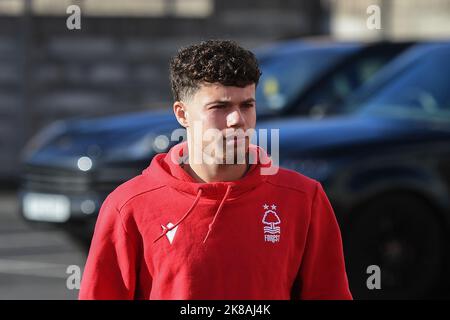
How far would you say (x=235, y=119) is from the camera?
2570 millimetres

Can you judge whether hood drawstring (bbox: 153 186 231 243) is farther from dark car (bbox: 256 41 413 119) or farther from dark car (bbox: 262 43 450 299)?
dark car (bbox: 256 41 413 119)

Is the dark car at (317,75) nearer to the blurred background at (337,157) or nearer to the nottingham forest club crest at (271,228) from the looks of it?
the blurred background at (337,157)

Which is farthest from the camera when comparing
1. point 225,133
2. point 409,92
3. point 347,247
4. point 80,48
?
point 80,48

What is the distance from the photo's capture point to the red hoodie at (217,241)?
261 cm

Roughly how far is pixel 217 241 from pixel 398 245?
15.3 ft

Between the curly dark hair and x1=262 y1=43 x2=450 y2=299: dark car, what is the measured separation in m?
4.36

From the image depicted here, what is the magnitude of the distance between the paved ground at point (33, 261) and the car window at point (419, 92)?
2244mm

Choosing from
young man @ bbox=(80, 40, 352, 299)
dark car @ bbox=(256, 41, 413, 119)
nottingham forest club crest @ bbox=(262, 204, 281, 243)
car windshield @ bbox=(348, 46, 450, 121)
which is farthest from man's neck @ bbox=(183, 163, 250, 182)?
dark car @ bbox=(256, 41, 413, 119)

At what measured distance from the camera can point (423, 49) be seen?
8219mm

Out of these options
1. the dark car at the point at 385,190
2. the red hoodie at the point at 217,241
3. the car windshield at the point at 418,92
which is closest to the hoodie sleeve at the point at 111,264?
the red hoodie at the point at 217,241

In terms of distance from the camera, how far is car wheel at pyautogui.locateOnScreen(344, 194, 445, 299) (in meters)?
7.04

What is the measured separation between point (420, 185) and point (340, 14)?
27.8 ft
